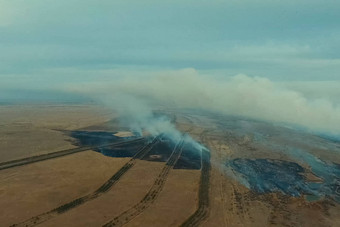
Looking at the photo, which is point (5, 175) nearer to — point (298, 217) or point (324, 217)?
point (298, 217)

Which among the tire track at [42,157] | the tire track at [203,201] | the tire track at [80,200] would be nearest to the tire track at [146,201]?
the tire track at [203,201]

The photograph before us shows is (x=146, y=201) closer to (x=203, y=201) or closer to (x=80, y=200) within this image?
(x=203, y=201)

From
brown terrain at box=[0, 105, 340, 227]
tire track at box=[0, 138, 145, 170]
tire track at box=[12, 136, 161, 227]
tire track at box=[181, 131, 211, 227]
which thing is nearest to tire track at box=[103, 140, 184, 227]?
brown terrain at box=[0, 105, 340, 227]

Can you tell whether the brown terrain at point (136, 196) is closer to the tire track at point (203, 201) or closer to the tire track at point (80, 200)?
the tire track at point (80, 200)

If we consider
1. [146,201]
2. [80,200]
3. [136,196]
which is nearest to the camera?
[80,200]

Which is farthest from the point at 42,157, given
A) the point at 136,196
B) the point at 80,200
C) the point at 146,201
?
the point at 146,201

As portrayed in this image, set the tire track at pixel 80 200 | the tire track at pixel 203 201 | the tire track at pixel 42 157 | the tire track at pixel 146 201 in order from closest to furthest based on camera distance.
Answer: the tire track at pixel 80 200 → the tire track at pixel 146 201 → the tire track at pixel 203 201 → the tire track at pixel 42 157

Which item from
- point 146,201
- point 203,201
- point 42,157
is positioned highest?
point 42,157

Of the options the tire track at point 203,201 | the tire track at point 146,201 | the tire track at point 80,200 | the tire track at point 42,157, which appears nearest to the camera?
the tire track at point 80,200

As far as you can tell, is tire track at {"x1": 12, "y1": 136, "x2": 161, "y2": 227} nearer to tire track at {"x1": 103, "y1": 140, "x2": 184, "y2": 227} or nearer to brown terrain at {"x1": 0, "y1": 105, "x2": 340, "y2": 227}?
brown terrain at {"x1": 0, "y1": 105, "x2": 340, "y2": 227}

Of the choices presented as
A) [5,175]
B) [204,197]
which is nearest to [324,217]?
[204,197]

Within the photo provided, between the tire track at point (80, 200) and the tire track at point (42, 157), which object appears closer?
the tire track at point (80, 200)
